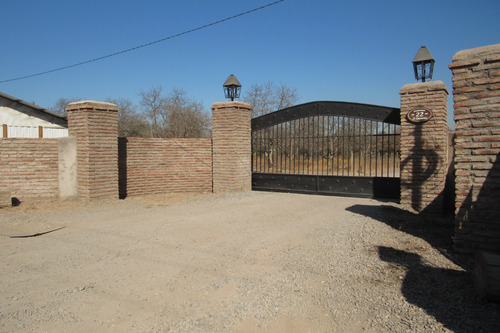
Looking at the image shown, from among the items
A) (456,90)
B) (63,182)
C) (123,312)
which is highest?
(456,90)

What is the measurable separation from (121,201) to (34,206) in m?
2.03

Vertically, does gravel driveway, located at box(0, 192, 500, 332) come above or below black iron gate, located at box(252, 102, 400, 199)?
below

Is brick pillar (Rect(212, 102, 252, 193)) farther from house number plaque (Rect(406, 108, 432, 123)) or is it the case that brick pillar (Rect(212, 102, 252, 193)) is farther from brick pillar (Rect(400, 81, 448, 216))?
A: house number plaque (Rect(406, 108, 432, 123))

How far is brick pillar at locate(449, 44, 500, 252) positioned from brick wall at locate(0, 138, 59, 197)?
9030mm

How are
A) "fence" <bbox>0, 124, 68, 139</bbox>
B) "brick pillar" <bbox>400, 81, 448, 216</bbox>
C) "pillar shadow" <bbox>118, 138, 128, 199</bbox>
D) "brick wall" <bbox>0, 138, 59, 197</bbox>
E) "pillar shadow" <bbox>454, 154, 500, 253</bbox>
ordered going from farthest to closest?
"fence" <bbox>0, 124, 68, 139</bbox> < "pillar shadow" <bbox>118, 138, 128, 199</bbox> < "brick wall" <bbox>0, 138, 59, 197</bbox> < "brick pillar" <bbox>400, 81, 448, 216</bbox> < "pillar shadow" <bbox>454, 154, 500, 253</bbox>

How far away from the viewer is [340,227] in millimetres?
5965

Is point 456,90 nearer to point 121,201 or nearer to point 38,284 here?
point 38,284

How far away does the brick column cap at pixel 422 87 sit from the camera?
7293mm

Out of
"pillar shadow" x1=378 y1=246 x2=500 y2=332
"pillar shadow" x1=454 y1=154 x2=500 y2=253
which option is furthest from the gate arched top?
"pillar shadow" x1=378 y1=246 x2=500 y2=332

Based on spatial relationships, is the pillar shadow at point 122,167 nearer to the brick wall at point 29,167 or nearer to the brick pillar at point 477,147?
the brick wall at point 29,167

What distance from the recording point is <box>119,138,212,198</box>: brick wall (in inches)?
392

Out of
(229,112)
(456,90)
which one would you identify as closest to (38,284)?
(456,90)

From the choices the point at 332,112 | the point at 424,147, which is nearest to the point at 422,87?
the point at 424,147

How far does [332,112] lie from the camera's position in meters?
9.46
